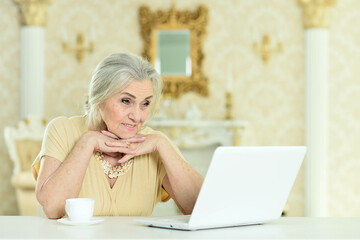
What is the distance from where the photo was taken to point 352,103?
580cm

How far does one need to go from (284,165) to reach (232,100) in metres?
4.33

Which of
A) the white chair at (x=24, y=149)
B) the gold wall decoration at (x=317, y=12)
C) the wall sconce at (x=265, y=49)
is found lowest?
the white chair at (x=24, y=149)

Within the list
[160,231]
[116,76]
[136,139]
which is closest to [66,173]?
[136,139]

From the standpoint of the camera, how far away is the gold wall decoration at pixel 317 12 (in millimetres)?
5676

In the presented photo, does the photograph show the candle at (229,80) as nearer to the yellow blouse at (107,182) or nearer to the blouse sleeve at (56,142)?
the yellow blouse at (107,182)

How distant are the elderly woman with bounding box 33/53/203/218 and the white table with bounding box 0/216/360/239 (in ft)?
1.21

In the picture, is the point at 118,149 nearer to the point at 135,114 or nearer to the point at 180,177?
the point at 135,114

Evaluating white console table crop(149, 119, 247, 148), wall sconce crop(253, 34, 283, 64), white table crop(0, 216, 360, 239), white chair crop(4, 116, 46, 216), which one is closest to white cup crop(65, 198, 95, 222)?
white table crop(0, 216, 360, 239)

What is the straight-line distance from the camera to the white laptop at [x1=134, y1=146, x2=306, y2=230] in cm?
139

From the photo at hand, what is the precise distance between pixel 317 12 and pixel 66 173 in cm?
441

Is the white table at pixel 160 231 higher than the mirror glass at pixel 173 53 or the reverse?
the reverse

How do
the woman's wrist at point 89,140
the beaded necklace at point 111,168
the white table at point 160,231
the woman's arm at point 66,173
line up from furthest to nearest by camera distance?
the beaded necklace at point 111,168 < the woman's wrist at point 89,140 < the woman's arm at point 66,173 < the white table at point 160,231

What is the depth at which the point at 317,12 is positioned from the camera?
18.6 ft

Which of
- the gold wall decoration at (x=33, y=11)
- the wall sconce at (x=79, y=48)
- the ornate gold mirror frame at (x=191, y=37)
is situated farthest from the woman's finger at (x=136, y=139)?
the gold wall decoration at (x=33, y=11)
